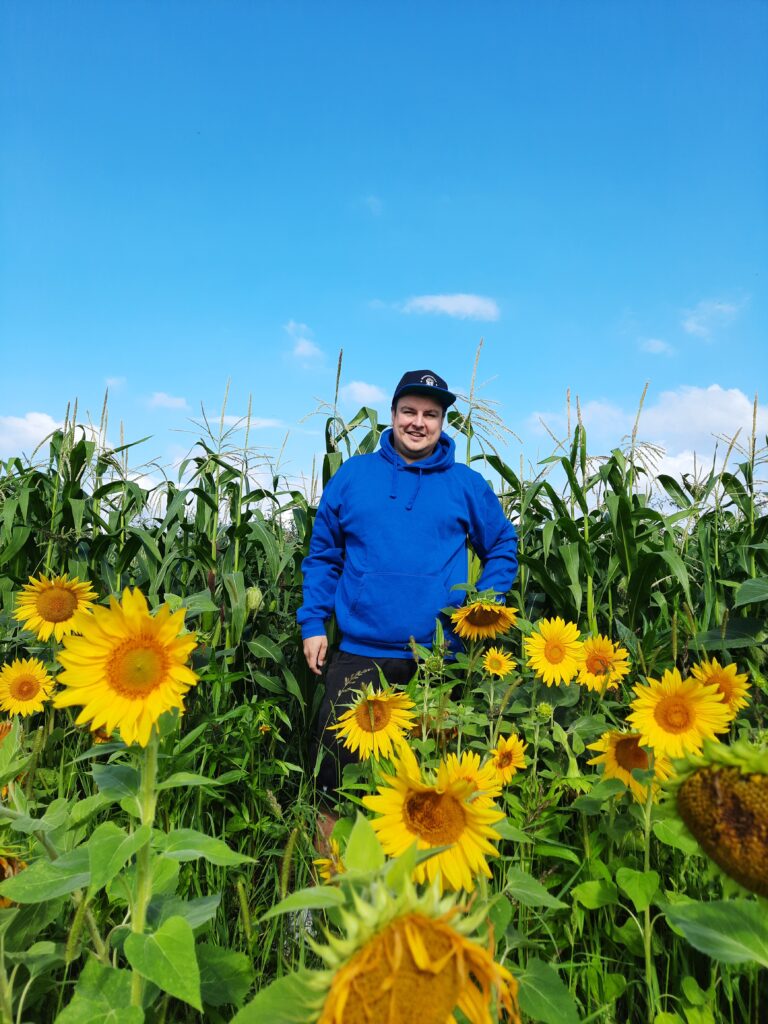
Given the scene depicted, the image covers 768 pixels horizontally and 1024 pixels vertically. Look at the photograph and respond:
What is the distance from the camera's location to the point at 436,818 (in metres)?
1.33

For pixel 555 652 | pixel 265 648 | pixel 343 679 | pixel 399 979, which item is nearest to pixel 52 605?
pixel 265 648

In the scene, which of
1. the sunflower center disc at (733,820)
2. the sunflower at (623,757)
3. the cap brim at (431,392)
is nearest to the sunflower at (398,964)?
the sunflower center disc at (733,820)

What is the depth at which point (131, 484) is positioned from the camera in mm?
4793

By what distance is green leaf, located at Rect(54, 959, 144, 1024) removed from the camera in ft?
3.84

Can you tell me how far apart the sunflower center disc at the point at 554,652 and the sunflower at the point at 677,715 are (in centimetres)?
99

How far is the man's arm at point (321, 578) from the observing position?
389 centimetres

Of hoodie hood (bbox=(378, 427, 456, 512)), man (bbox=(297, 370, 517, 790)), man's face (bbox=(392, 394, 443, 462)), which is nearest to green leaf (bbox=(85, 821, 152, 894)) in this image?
man (bbox=(297, 370, 517, 790))

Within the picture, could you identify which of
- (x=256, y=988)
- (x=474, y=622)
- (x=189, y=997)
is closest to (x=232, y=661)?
(x=474, y=622)

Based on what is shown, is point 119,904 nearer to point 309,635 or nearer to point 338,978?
point 338,978

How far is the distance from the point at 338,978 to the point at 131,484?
445cm

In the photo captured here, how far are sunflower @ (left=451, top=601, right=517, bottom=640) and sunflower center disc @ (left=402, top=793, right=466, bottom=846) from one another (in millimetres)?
1774

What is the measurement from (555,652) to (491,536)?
123 cm

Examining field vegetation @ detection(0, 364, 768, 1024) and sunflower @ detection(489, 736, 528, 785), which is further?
sunflower @ detection(489, 736, 528, 785)

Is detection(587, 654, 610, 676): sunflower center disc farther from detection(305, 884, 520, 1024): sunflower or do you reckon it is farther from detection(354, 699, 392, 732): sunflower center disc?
detection(305, 884, 520, 1024): sunflower
